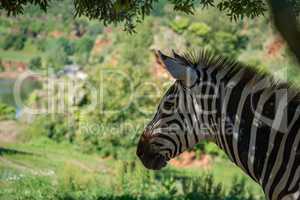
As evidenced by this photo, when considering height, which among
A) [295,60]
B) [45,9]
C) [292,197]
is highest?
[45,9]

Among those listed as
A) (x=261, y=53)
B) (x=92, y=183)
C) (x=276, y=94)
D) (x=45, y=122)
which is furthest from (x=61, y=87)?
(x=276, y=94)

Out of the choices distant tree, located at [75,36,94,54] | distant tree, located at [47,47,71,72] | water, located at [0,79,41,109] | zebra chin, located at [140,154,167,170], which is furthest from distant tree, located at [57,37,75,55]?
zebra chin, located at [140,154,167,170]

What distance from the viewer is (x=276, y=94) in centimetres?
321

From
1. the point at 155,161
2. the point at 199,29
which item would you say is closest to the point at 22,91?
the point at 199,29

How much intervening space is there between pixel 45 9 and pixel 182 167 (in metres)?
13.5

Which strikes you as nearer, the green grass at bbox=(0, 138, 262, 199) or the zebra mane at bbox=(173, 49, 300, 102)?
the zebra mane at bbox=(173, 49, 300, 102)

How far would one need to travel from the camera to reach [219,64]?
3.46 metres

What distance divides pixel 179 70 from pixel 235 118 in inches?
18.5

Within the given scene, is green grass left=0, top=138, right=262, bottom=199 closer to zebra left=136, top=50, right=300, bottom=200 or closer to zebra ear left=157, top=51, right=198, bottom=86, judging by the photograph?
zebra left=136, top=50, right=300, bottom=200

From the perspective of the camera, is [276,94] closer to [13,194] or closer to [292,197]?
[292,197]

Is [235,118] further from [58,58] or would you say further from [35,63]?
[35,63]

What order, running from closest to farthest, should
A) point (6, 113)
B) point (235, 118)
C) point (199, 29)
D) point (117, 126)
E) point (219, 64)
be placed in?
point (235, 118), point (219, 64), point (117, 126), point (6, 113), point (199, 29)

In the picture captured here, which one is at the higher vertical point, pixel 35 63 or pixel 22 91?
pixel 35 63

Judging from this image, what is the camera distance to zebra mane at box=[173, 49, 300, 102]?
10.7ft
